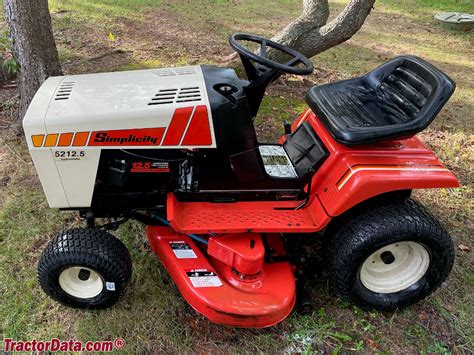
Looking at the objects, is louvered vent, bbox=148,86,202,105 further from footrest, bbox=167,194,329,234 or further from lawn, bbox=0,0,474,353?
lawn, bbox=0,0,474,353

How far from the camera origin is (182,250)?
2.28 m

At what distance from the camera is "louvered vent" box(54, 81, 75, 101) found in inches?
78.9

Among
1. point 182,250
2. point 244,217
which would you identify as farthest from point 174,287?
point 244,217

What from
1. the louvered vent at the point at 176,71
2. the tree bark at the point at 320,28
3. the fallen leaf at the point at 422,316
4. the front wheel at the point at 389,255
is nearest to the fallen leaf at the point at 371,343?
the front wheel at the point at 389,255

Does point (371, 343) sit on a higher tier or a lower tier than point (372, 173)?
lower

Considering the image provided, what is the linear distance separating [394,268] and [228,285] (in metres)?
0.99

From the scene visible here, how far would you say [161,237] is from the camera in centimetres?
234

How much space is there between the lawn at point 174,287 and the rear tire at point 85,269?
0.43ft

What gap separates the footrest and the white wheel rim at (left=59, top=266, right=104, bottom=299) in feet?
1.80

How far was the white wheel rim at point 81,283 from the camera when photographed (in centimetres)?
219

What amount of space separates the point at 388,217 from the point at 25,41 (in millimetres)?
3039

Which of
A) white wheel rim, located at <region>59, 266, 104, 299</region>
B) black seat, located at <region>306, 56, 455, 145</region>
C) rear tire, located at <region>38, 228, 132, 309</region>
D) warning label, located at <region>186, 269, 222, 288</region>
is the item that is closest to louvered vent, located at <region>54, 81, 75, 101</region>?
rear tire, located at <region>38, 228, 132, 309</region>

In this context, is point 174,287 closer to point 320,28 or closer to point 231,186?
point 231,186

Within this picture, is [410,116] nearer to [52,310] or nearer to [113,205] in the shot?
[113,205]
